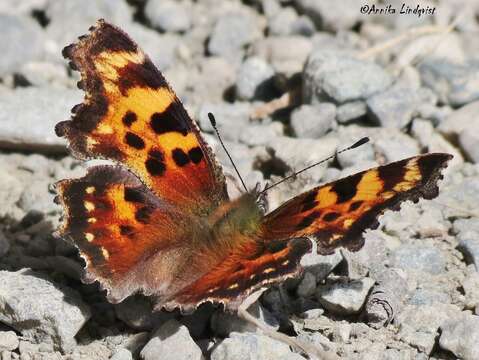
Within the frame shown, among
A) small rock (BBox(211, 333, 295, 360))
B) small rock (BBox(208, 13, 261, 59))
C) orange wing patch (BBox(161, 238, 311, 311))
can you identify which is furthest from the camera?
small rock (BBox(208, 13, 261, 59))

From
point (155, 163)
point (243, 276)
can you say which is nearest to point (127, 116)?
point (155, 163)

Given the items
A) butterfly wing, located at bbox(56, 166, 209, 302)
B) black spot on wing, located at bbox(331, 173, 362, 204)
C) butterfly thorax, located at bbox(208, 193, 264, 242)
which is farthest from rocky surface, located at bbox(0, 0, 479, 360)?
black spot on wing, located at bbox(331, 173, 362, 204)

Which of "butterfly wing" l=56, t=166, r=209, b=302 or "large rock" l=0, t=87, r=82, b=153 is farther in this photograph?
"large rock" l=0, t=87, r=82, b=153

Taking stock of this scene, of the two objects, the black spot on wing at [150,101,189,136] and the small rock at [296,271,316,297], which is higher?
the black spot on wing at [150,101,189,136]

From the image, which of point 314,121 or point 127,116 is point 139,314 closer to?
point 127,116

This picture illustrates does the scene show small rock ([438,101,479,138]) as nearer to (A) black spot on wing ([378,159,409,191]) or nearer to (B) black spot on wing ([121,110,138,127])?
(A) black spot on wing ([378,159,409,191])

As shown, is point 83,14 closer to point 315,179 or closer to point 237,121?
point 237,121
